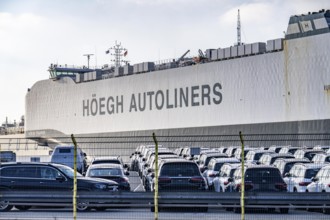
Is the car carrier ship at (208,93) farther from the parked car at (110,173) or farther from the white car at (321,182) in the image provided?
the white car at (321,182)

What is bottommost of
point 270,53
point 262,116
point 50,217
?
point 50,217

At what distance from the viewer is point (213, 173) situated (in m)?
33.8

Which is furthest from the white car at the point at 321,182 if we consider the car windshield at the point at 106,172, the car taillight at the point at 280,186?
the car windshield at the point at 106,172

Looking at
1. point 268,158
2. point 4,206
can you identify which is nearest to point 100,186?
point 4,206

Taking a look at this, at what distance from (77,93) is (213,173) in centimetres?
7320

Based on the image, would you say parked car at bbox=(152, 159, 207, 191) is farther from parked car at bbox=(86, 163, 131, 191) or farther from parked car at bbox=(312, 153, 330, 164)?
parked car at bbox=(312, 153, 330, 164)

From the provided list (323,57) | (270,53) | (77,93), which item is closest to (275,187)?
(323,57)

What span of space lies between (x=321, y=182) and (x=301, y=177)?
1.99 meters

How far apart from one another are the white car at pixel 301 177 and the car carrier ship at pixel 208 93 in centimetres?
2473

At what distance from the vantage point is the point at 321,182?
2645cm

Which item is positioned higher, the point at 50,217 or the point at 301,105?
the point at 301,105

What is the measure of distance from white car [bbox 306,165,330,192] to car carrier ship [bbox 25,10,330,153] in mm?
26708

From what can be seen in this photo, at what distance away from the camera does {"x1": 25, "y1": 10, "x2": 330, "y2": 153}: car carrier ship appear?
223 feet

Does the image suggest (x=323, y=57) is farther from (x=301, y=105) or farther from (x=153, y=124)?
(x=153, y=124)
